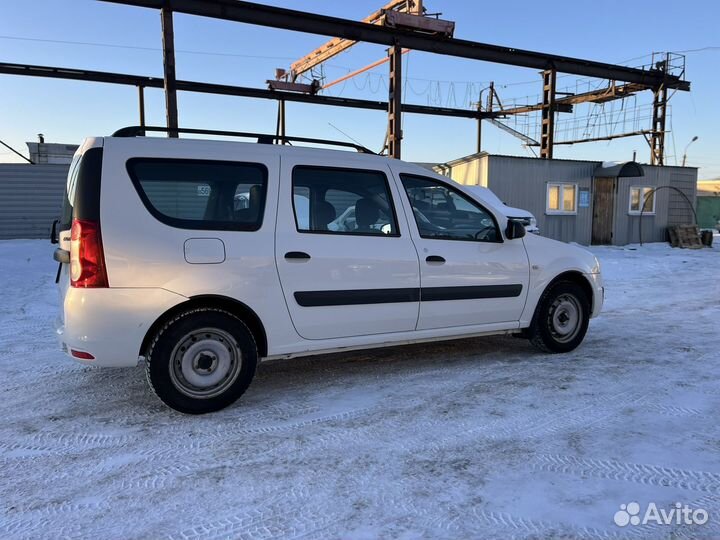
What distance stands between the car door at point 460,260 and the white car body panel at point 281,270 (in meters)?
0.01

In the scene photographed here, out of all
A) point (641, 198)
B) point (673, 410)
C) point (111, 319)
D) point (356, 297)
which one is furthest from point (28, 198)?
point (641, 198)

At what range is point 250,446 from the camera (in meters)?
2.99

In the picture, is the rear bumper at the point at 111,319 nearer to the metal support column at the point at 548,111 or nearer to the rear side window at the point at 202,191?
the rear side window at the point at 202,191

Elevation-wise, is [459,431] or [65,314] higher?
[65,314]

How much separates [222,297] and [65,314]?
0.95m

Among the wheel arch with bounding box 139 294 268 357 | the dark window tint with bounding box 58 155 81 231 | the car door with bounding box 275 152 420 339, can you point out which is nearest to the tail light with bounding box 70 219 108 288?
the dark window tint with bounding box 58 155 81 231

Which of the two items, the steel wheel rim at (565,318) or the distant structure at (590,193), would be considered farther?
the distant structure at (590,193)

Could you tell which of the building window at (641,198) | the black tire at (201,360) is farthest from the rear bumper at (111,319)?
the building window at (641,198)

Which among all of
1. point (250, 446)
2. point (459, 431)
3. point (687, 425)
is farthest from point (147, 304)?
point (687, 425)

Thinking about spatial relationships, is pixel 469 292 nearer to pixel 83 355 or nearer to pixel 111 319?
pixel 111 319

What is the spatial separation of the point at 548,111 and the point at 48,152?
76.2 feet

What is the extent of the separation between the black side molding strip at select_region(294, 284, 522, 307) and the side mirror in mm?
444

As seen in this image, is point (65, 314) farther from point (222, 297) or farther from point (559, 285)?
point (559, 285)

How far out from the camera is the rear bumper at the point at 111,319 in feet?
10.2
